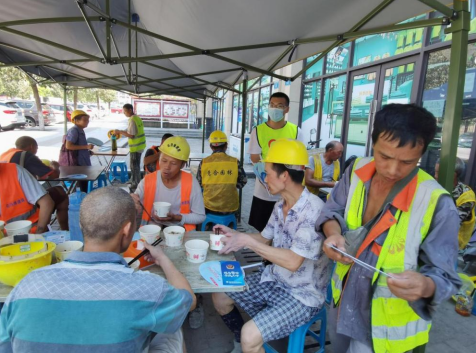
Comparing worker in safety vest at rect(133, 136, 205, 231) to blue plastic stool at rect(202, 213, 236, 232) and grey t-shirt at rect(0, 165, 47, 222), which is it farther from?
blue plastic stool at rect(202, 213, 236, 232)

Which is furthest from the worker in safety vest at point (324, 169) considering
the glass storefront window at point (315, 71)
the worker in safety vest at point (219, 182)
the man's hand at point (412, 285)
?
the glass storefront window at point (315, 71)

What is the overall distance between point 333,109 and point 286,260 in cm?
602

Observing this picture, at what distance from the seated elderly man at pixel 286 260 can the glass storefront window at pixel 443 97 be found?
10.3 feet

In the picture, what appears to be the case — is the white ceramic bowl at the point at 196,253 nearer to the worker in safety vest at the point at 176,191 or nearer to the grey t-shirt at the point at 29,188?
the worker in safety vest at the point at 176,191

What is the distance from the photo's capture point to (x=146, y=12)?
3828mm

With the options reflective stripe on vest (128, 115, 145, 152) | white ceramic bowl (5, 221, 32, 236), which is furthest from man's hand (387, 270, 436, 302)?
reflective stripe on vest (128, 115, 145, 152)

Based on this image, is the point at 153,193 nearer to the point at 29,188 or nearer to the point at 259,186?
the point at 29,188

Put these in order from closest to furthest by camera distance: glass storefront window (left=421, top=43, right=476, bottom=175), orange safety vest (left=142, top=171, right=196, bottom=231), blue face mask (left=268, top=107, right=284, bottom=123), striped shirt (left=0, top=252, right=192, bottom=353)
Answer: striped shirt (left=0, top=252, right=192, bottom=353) < orange safety vest (left=142, top=171, right=196, bottom=231) < blue face mask (left=268, top=107, right=284, bottom=123) < glass storefront window (left=421, top=43, right=476, bottom=175)

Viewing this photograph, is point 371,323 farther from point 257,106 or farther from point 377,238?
point 257,106

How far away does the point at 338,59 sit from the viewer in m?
6.77

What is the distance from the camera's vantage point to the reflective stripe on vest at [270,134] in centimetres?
349

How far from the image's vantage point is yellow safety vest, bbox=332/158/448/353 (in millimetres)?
1188

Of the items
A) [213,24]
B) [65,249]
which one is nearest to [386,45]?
[213,24]

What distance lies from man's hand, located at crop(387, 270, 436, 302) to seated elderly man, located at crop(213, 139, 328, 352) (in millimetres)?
608
